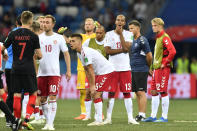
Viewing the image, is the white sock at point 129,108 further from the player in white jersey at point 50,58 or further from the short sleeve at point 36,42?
the short sleeve at point 36,42

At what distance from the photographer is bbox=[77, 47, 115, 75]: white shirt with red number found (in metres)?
11.0

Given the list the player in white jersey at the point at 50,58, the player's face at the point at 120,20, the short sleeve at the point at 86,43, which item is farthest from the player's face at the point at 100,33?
the player in white jersey at the point at 50,58

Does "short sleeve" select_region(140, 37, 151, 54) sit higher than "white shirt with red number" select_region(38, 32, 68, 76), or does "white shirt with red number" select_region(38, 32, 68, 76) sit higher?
"short sleeve" select_region(140, 37, 151, 54)

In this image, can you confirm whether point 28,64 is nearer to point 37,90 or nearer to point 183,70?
point 37,90

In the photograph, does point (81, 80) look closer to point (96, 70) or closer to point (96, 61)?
point (96, 70)

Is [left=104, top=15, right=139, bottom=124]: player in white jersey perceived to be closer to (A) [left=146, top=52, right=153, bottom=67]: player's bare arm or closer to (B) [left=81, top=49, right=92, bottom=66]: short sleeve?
(A) [left=146, top=52, right=153, bottom=67]: player's bare arm

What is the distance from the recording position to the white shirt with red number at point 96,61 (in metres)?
11.0

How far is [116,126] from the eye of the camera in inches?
448

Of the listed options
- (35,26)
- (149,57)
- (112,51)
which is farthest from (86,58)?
(149,57)

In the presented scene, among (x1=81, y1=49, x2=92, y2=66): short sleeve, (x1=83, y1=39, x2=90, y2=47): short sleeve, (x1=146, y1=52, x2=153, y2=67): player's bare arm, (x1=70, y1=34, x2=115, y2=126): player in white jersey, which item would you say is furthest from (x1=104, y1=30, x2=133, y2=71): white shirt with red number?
(x1=81, y1=49, x2=92, y2=66): short sleeve

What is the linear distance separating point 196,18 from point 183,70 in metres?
3.32

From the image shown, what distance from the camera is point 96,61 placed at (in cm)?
1146

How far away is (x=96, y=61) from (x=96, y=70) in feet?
0.98

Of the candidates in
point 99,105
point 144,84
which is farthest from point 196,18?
point 99,105
